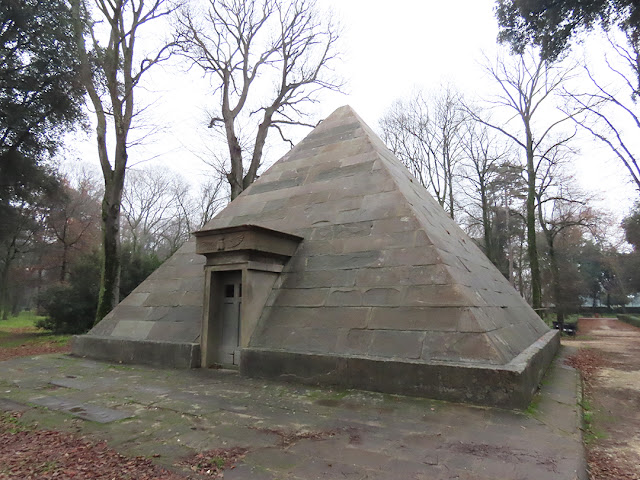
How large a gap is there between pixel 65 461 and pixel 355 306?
3467mm

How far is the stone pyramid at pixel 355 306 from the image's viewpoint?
4266 mm

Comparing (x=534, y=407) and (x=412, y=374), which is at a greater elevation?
(x=412, y=374)

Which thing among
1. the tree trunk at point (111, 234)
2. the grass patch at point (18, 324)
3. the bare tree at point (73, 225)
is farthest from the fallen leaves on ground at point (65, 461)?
the bare tree at point (73, 225)

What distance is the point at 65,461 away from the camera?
2.85m

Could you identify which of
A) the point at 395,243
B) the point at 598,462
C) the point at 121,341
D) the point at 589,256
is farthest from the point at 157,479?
the point at 589,256

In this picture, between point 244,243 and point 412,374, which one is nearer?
point 412,374

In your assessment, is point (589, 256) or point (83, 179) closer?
point (83, 179)

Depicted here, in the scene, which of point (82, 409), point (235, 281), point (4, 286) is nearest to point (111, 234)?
point (235, 281)

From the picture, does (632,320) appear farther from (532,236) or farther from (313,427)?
(313,427)

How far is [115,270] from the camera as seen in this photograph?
12.4m

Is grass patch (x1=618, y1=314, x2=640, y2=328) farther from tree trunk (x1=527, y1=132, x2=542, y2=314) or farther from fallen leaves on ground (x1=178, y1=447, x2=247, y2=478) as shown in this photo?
fallen leaves on ground (x1=178, y1=447, x2=247, y2=478)

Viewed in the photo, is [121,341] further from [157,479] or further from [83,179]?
[83,179]

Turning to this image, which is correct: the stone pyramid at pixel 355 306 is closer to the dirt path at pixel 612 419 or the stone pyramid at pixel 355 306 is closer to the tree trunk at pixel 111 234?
the dirt path at pixel 612 419

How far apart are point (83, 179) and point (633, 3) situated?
33.8 m
